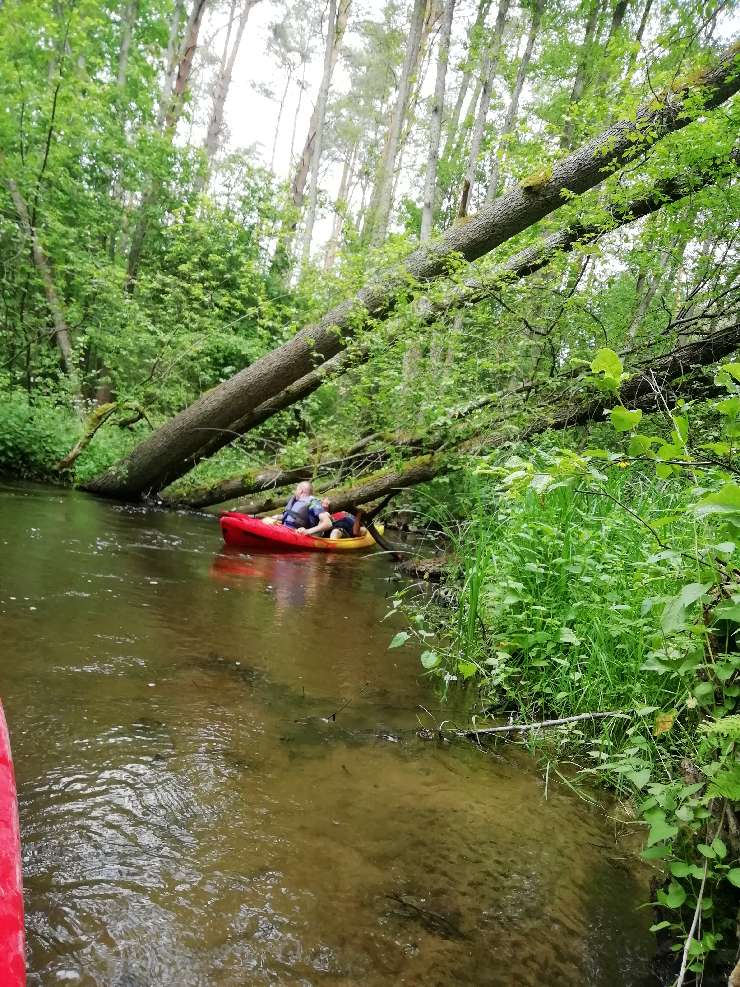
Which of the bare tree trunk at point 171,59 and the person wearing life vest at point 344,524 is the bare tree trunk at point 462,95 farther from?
the person wearing life vest at point 344,524

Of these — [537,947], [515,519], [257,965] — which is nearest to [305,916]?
[257,965]

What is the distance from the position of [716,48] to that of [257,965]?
27.5 ft

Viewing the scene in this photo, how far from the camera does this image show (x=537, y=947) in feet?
5.42

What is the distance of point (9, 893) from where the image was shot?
1123 mm

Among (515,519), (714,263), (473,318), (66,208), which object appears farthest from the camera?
(66,208)

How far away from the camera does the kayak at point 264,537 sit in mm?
7707

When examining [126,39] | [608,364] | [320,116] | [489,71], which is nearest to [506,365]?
[608,364]

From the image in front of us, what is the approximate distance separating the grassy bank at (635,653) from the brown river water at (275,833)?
293mm

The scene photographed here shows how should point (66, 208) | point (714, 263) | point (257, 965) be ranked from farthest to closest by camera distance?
point (66, 208) < point (714, 263) < point (257, 965)

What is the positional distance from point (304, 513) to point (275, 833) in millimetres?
7100

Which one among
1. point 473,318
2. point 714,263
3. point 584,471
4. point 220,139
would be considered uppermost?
point 220,139

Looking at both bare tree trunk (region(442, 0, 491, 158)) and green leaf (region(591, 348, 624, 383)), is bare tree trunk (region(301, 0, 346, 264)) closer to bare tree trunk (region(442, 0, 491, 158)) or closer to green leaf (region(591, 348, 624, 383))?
bare tree trunk (region(442, 0, 491, 158))

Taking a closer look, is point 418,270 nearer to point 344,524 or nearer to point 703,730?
point 344,524

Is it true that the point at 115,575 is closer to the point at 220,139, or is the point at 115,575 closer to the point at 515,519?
the point at 515,519
